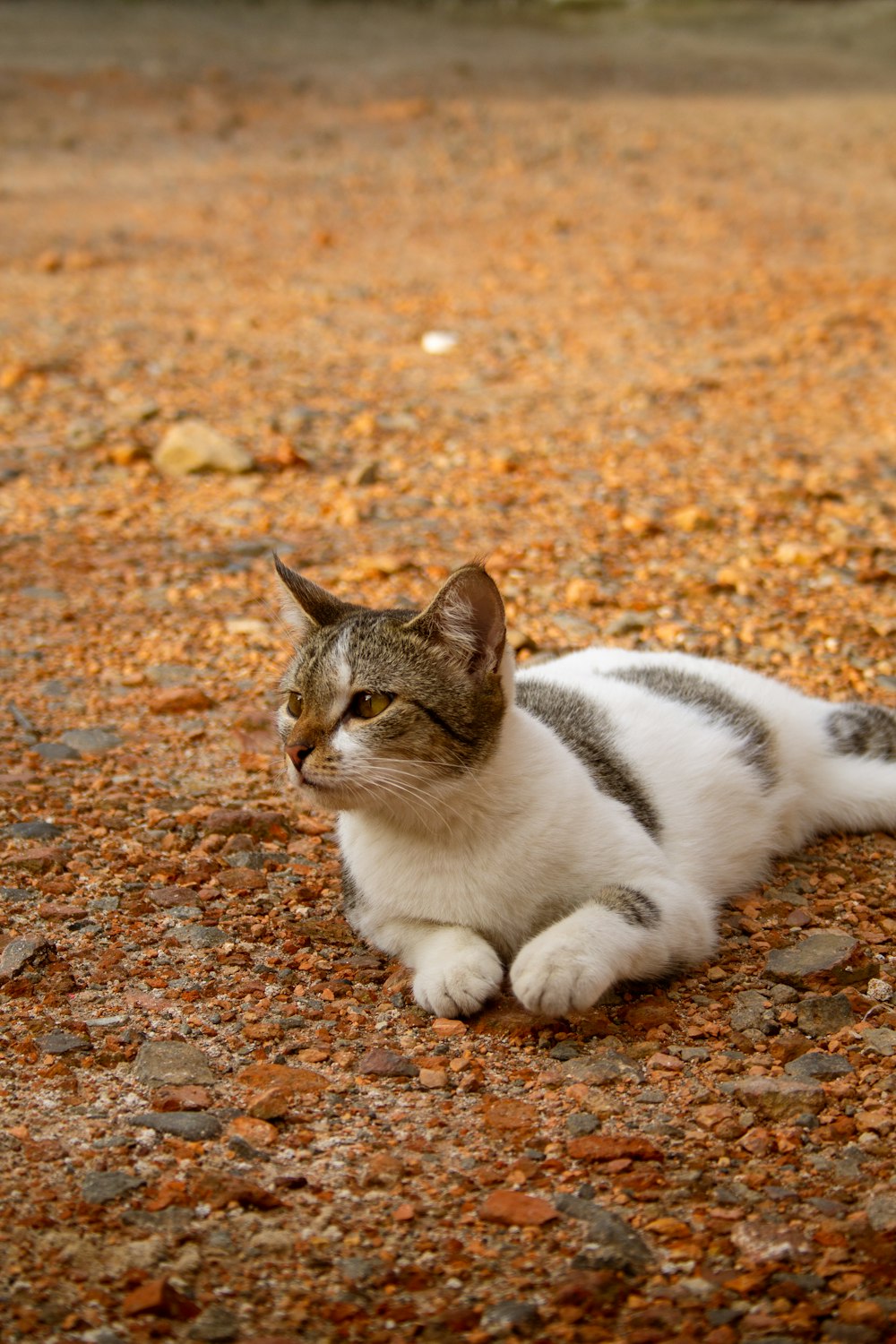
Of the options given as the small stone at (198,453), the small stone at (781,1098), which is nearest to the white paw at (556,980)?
the small stone at (781,1098)

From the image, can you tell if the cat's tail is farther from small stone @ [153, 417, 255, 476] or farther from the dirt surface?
small stone @ [153, 417, 255, 476]

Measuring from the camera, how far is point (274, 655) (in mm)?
5309

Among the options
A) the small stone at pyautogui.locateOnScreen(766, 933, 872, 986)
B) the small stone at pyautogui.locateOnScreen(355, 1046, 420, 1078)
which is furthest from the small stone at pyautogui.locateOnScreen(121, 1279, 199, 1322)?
the small stone at pyautogui.locateOnScreen(766, 933, 872, 986)

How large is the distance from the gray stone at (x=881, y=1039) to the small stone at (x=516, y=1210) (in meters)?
0.93

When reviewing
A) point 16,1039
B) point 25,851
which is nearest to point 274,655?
point 25,851

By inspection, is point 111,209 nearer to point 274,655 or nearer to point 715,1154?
point 274,655

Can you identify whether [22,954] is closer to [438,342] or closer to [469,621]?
[469,621]

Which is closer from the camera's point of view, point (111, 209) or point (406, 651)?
point (406, 651)

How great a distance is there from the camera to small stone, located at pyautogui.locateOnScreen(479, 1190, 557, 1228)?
2553 millimetres

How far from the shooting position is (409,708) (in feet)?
10.8

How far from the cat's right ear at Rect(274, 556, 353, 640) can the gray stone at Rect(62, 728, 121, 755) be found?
120 cm

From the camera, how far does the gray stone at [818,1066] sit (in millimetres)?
3021

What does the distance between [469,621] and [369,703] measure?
0.31 meters

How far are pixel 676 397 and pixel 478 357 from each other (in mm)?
1351
